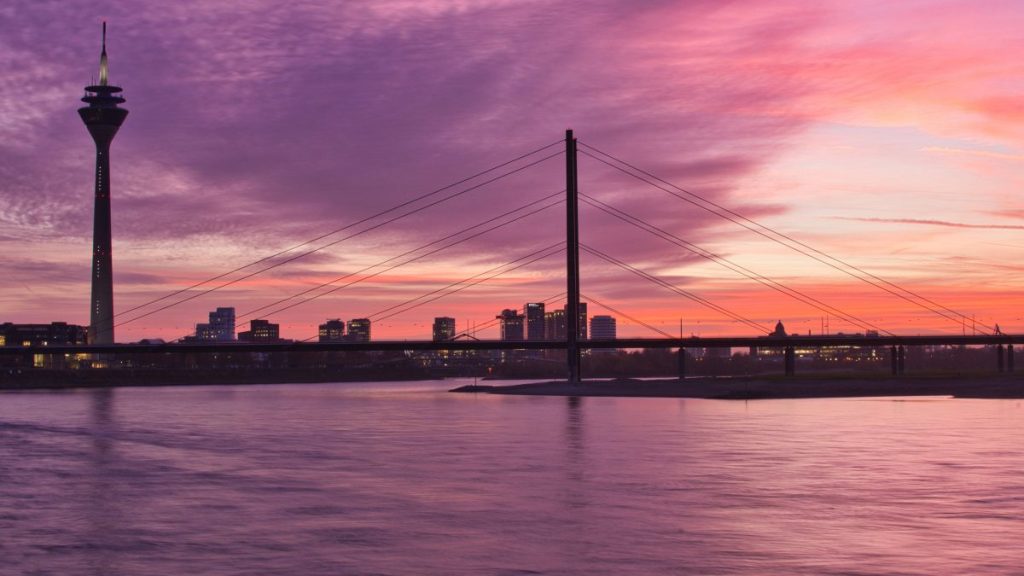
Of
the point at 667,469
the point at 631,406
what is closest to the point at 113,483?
the point at 667,469

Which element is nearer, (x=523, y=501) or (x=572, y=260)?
(x=523, y=501)

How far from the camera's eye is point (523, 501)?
25984mm

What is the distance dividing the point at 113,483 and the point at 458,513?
40.3ft

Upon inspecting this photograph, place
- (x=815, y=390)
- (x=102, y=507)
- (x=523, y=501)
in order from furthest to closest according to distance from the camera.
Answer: (x=815, y=390), (x=523, y=501), (x=102, y=507)

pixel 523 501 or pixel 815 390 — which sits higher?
pixel 523 501

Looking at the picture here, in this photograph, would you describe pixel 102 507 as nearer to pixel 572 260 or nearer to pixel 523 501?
pixel 523 501

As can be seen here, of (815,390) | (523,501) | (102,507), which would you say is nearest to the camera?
(102,507)

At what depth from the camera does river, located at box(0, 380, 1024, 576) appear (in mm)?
18484

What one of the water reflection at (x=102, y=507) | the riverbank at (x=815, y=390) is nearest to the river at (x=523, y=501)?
the water reflection at (x=102, y=507)

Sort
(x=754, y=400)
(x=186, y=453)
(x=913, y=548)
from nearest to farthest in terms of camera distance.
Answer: (x=913, y=548), (x=186, y=453), (x=754, y=400)

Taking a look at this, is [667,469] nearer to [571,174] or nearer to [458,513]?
[458,513]

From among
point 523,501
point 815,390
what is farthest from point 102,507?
point 815,390

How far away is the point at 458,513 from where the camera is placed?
23953 millimetres

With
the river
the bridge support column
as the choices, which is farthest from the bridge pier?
the river
